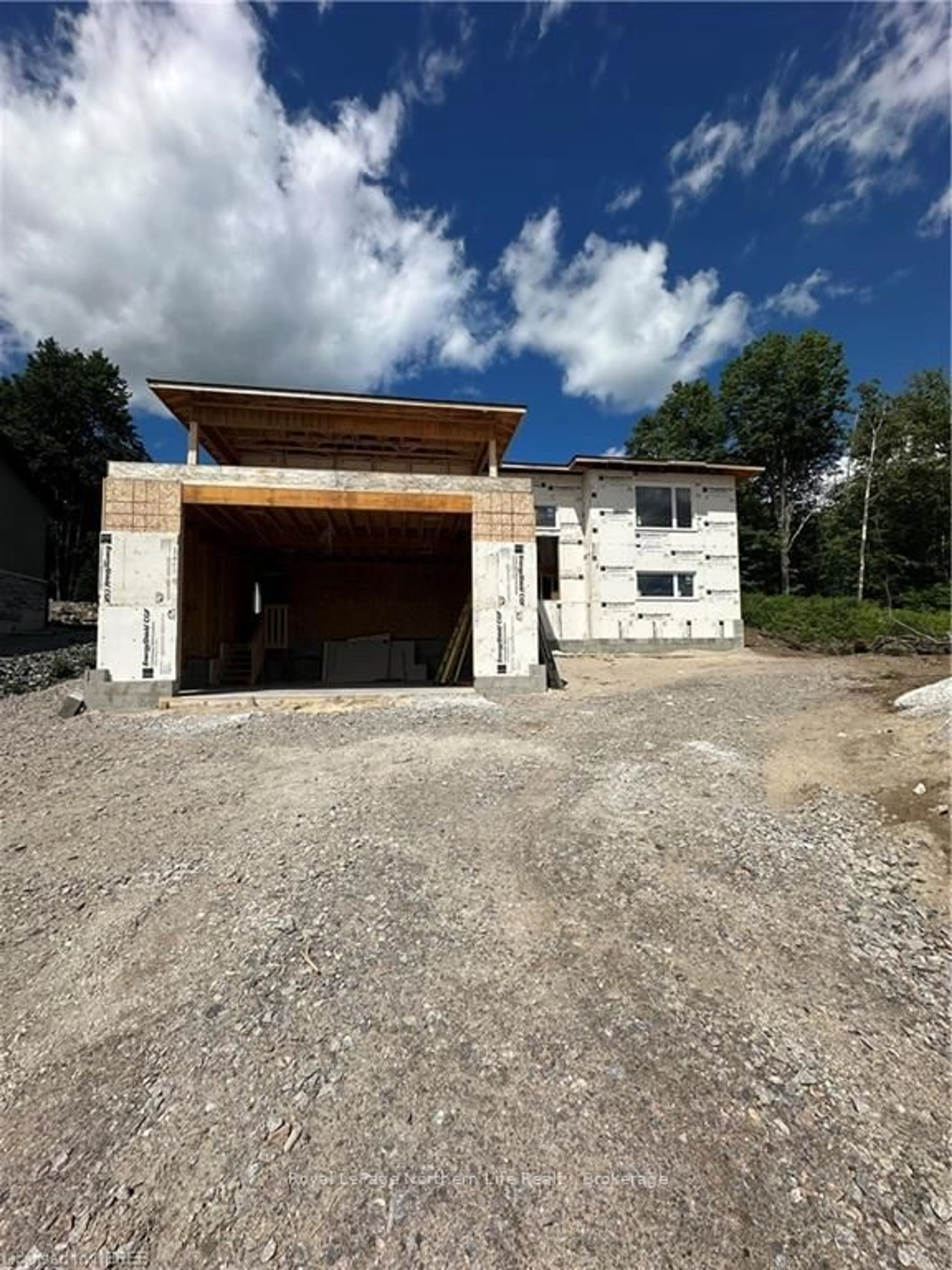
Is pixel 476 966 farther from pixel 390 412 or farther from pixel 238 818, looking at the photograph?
pixel 390 412

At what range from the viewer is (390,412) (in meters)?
13.6

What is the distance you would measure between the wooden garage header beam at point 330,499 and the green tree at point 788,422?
25.0 m

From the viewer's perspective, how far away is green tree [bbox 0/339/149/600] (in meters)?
32.2

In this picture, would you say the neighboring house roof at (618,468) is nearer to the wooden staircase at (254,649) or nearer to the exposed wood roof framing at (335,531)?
the exposed wood roof framing at (335,531)

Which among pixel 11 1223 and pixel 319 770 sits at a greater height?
pixel 319 770

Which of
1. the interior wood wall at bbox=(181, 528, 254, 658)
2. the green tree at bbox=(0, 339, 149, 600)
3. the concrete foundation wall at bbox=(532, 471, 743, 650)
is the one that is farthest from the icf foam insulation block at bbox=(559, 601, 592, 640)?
the green tree at bbox=(0, 339, 149, 600)

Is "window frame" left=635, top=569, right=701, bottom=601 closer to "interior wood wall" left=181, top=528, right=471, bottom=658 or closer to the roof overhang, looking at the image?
"interior wood wall" left=181, top=528, right=471, bottom=658

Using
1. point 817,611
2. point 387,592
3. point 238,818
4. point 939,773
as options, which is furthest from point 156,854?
point 817,611

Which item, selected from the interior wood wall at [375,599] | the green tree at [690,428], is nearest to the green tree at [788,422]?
the green tree at [690,428]

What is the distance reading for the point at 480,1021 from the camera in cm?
318

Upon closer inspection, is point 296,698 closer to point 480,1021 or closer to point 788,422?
point 480,1021

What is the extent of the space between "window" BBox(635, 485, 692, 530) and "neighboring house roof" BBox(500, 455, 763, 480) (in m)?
0.62

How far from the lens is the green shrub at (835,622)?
19000mm

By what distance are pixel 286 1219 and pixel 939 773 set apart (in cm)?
666
